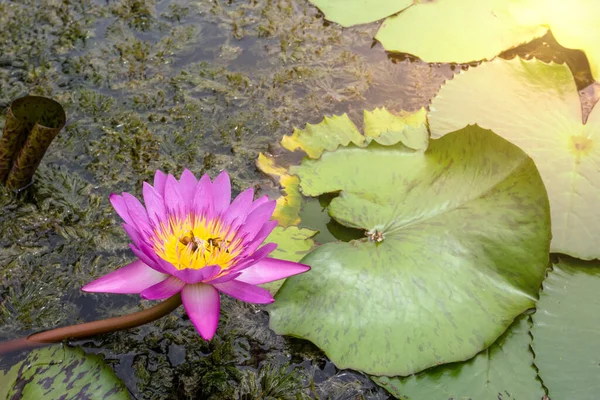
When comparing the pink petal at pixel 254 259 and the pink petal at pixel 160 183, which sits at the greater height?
the pink petal at pixel 254 259

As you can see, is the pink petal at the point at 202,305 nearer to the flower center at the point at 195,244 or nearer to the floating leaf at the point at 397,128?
the flower center at the point at 195,244

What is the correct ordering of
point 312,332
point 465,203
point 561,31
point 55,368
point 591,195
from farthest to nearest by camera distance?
point 561,31 < point 591,195 < point 465,203 < point 312,332 < point 55,368

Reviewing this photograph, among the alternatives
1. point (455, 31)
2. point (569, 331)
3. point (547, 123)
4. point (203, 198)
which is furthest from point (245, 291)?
point (455, 31)

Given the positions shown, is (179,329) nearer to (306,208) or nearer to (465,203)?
(306,208)

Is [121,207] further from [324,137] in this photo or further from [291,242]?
[324,137]

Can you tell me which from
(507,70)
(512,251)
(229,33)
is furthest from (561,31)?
(229,33)

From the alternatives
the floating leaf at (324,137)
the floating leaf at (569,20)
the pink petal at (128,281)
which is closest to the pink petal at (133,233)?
the pink petal at (128,281)

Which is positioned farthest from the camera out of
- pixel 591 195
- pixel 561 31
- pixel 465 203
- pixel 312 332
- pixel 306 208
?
pixel 561 31
